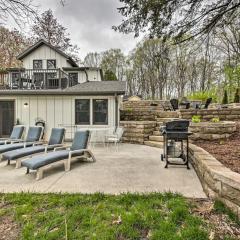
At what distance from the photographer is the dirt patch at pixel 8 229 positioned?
9.48ft

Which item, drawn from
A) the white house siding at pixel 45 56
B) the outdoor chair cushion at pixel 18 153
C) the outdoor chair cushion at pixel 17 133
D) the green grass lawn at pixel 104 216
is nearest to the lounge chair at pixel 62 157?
the outdoor chair cushion at pixel 18 153

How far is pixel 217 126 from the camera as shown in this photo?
8352 millimetres

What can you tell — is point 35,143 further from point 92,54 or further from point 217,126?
point 92,54

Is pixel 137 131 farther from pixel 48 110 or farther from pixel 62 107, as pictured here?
pixel 48 110

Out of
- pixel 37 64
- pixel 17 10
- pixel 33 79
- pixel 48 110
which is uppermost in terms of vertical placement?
pixel 37 64

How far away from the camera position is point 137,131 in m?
10.7

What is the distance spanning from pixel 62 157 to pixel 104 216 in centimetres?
291

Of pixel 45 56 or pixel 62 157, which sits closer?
pixel 62 157

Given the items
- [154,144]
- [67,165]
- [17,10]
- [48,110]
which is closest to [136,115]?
[154,144]

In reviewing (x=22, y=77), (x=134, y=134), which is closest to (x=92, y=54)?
(x=22, y=77)

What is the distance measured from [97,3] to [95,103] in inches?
248

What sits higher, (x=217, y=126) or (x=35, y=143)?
(x=217, y=126)

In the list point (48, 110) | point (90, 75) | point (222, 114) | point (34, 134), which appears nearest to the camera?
point (34, 134)

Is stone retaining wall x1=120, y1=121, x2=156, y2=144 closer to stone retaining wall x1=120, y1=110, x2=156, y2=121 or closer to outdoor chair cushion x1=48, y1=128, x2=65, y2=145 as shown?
stone retaining wall x1=120, y1=110, x2=156, y2=121
